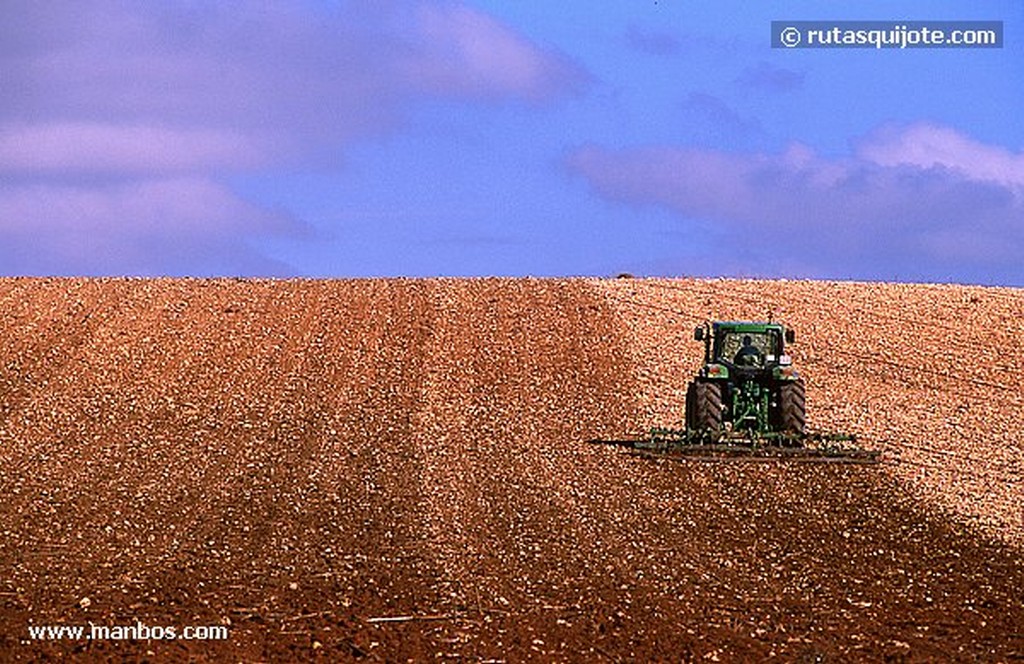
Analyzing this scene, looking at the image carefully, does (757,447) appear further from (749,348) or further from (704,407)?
(749,348)

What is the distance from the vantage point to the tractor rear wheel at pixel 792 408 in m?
29.2

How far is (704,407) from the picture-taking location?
96.1 ft

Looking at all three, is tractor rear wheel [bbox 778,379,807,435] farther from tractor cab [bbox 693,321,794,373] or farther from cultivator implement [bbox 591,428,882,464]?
tractor cab [bbox 693,321,794,373]

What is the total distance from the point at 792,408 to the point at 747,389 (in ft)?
3.52

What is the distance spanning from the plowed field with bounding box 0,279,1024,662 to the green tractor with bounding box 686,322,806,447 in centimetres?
190

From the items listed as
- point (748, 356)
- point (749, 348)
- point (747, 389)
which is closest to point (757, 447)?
point (747, 389)

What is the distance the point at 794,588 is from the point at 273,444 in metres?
15.1

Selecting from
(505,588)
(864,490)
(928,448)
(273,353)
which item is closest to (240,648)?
(505,588)

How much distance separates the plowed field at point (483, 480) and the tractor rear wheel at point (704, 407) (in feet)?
5.63

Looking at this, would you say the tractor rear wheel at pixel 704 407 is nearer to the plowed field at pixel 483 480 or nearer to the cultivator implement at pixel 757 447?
the cultivator implement at pixel 757 447

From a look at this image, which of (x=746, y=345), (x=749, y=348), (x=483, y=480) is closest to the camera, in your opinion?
(x=483, y=480)

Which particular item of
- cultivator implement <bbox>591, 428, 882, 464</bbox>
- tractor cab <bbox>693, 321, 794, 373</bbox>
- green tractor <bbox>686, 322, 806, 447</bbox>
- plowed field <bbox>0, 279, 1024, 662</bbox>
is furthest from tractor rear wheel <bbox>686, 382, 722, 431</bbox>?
plowed field <bbox>0, 279, 1024, 662</bbox>

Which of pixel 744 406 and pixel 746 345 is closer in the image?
pixel 744 406

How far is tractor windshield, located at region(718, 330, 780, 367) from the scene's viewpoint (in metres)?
30.1
